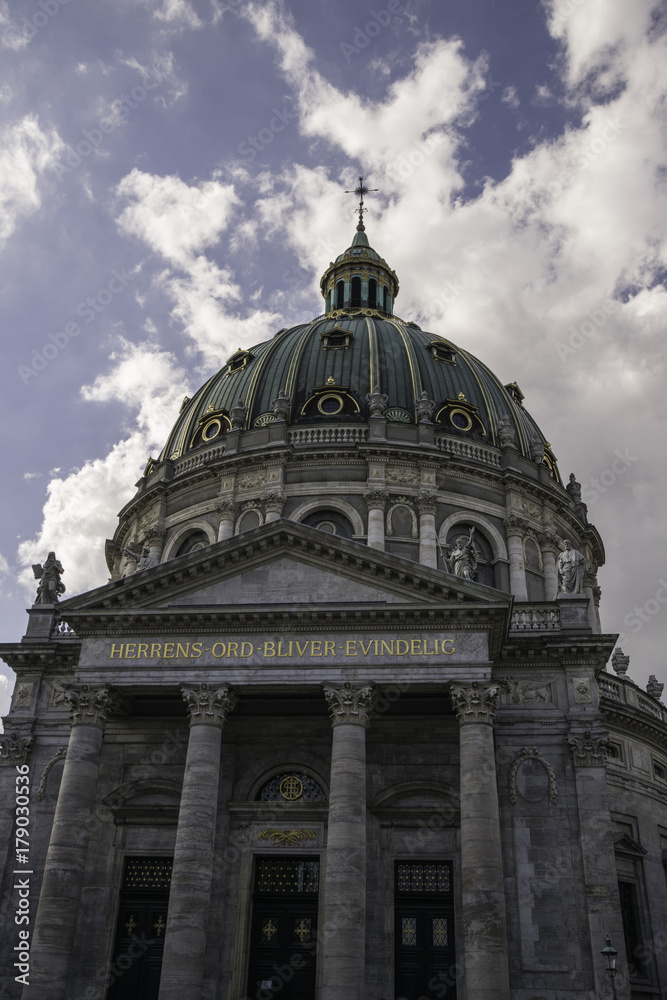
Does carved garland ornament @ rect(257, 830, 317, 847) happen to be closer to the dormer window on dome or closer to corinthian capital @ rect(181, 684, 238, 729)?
corinthian capital @ rect(181, 684, 238, 729)

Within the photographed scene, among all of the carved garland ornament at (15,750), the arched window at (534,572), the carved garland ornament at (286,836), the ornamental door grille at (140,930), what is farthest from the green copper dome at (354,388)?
the ornamental door grille at (140,930)

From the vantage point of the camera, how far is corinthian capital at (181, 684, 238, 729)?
25609mm

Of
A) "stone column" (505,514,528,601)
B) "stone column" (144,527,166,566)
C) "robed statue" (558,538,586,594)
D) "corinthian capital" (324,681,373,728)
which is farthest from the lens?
"stone column" (144,527,166,566)

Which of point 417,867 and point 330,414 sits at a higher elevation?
point 330,414

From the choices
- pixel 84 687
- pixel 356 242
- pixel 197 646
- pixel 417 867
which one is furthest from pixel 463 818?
pixel 356 242

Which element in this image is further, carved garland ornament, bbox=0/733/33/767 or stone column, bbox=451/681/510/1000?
carved garland ornament, bbox=0/733/33/767

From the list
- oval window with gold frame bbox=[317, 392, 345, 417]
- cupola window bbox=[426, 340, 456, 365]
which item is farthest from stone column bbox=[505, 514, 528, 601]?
cupola window bbox=[426, 340, 456, 365]

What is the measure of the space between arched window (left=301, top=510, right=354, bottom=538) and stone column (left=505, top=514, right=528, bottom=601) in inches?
275

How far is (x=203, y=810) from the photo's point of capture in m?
24.4

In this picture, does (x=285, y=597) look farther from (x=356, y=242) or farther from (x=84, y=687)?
(x=356, y=242)

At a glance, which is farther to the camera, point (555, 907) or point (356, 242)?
point (356, 242)

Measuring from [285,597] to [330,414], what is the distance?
1756cm

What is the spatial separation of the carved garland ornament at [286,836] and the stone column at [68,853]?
209 inches

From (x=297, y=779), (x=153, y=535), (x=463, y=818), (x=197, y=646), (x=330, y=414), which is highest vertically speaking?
(x=330, y=414)
